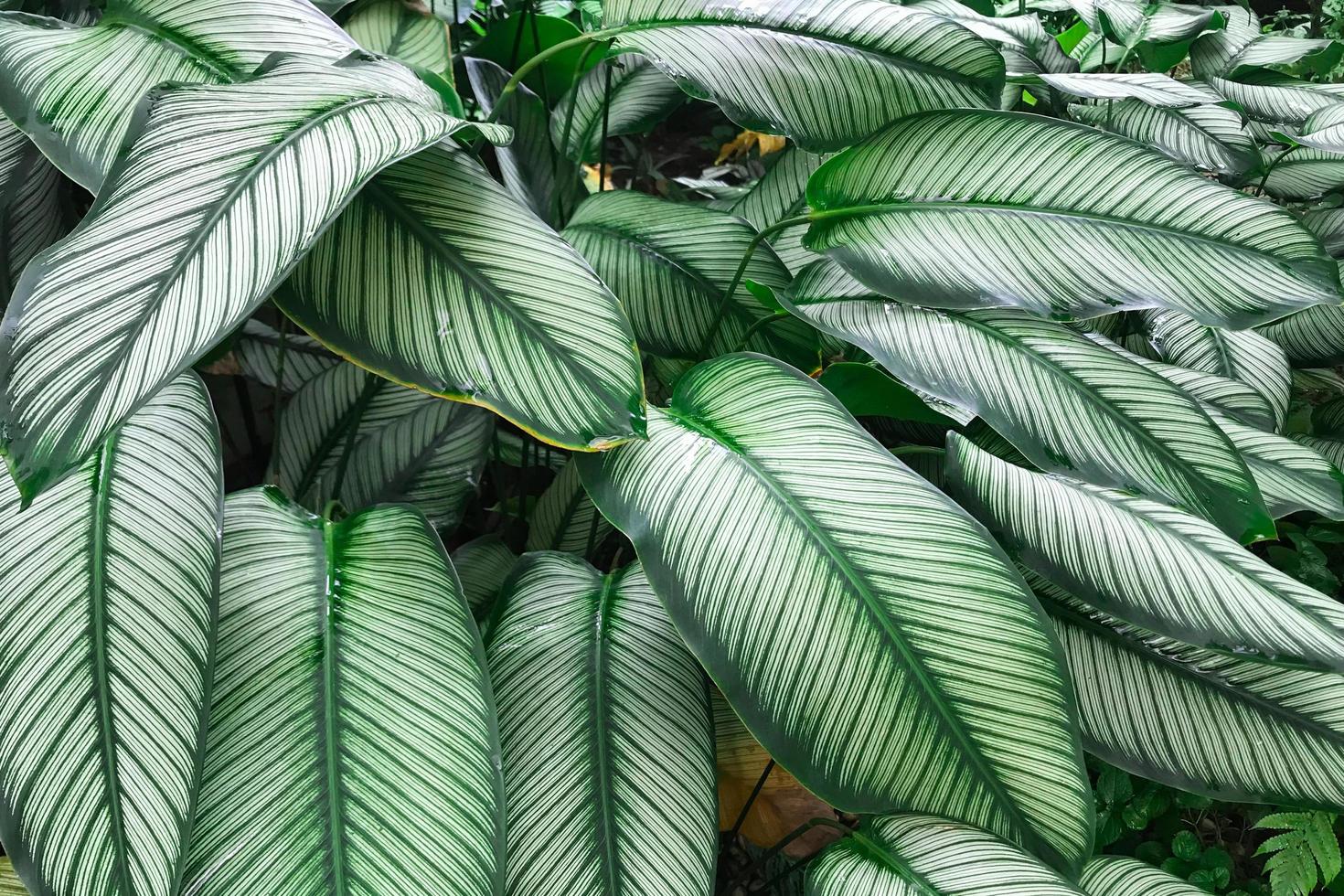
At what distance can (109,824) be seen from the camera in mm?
561

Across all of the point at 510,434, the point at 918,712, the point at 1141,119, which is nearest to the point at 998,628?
the point at 918,712

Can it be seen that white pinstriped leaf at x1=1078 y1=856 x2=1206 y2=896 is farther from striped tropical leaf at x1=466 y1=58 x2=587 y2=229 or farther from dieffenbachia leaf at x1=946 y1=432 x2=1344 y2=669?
striped tropical leaf at x1=466 y1=58 x2=587 y2=229

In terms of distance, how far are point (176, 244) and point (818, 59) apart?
2.14 ft

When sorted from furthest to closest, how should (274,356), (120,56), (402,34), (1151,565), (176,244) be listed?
(274,356), (402,34), (120,56), (1151,565), (176,244)

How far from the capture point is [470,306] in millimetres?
733

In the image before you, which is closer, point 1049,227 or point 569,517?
point 1049,227

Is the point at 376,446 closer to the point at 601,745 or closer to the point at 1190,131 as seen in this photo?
the point at 601,745

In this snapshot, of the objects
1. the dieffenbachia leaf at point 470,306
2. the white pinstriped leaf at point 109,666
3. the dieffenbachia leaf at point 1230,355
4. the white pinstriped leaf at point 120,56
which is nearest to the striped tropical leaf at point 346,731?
the white pinstriped leaf at point 109,666

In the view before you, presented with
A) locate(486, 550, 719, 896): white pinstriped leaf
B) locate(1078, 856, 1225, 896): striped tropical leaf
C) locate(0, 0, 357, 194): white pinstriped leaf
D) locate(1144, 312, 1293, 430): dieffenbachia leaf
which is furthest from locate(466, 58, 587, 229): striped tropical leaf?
locate(1078, 856, 1225, 896): striped tropical leaf

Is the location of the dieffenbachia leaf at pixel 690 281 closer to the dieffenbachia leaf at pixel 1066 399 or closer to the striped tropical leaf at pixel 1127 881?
the dieffenbachia leaf at pixel 1066 399

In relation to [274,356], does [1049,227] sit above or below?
above

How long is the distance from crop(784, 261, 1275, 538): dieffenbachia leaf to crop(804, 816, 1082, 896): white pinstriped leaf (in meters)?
0.33

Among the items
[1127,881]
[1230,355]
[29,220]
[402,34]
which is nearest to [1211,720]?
[1127,881]

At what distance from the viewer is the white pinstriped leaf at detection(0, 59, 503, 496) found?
0.53 metres
